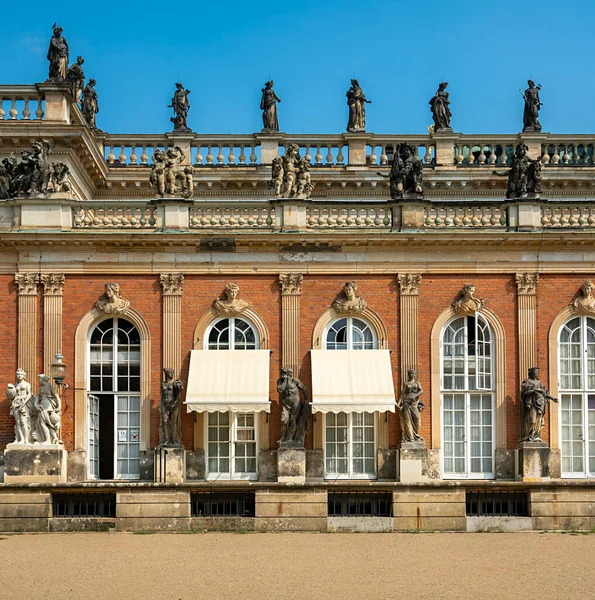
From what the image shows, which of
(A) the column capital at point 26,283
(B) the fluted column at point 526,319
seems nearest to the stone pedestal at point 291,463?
(B) the fluted column at point 526,319

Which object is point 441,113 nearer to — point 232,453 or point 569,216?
point 569,216

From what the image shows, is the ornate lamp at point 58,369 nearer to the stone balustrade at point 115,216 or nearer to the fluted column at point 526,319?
the stone balustrade at point 115,216

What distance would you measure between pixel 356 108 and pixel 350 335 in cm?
861

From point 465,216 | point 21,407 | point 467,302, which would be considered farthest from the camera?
point 465,216

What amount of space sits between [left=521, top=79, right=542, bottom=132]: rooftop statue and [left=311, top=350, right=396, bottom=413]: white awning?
33.2 ft

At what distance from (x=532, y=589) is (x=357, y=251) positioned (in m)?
11.7

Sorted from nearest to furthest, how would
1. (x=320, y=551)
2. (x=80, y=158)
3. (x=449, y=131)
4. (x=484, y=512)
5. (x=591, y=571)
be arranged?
(x=591, y=571) < (x=320, y=551) < (x=484, y=512) < (x=80, y=158) < (x=449, y=131)

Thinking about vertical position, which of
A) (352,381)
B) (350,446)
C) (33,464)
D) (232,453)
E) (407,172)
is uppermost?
(407,172)

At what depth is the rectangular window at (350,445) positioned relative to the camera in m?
26.1

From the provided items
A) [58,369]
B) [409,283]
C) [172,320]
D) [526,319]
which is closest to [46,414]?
[58,369]

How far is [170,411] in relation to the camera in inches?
1004

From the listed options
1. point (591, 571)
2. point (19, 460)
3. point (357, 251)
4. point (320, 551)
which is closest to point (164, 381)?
point (19, 460)

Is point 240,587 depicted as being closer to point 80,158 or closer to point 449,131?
point 80,158

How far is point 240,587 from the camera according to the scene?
16.2m
